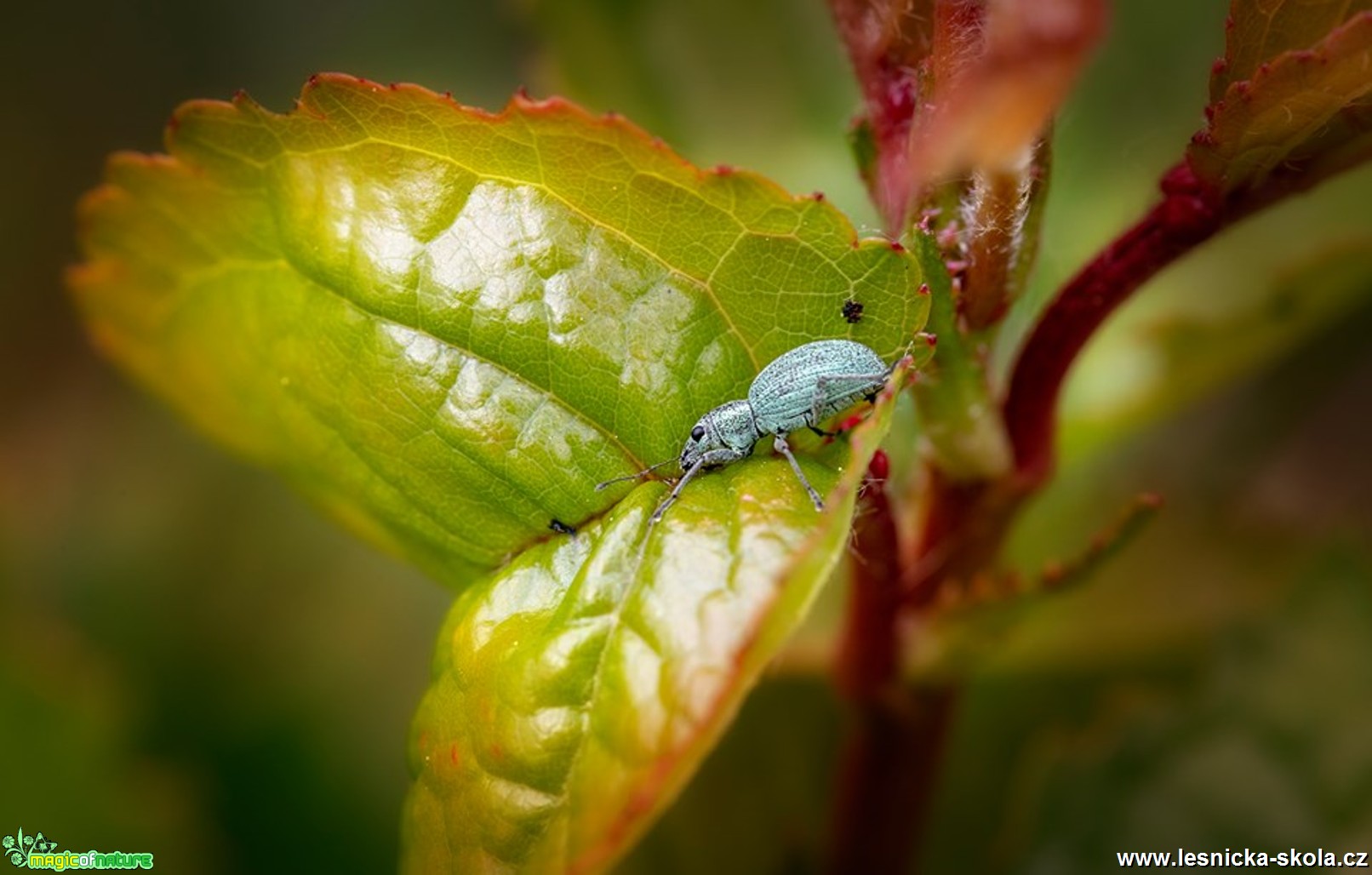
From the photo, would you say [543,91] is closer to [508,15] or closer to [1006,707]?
[508,15]

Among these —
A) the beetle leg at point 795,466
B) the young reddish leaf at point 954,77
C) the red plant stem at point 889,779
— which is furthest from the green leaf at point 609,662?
the red plant stem at point 889,779

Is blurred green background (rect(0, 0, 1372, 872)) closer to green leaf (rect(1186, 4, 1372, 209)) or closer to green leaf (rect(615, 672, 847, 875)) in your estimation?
green leaf (rect(615, 672, 847, 875))

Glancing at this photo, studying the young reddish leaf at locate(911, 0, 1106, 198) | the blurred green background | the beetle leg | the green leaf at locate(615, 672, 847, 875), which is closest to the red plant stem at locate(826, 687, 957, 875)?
the blurred green background

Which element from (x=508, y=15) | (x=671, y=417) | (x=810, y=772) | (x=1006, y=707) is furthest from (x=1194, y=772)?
(x=508, y=15)

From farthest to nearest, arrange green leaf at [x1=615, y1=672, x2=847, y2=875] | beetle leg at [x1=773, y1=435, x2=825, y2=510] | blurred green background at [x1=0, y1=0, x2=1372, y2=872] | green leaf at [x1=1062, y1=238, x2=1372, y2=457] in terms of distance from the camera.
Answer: green leaf at [x1=615, y1=672, x2=847, y2=875], blurred green background at [x1=0, y1=0, x2=1372, y2=872], green leaf at [x1=1062, y1=238, x2=1372, y2=457], beetle leg at [x1=773, y1=435, x2=825, y2=510]

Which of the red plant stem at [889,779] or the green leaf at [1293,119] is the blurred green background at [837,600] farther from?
the green leaf at [1293,119]

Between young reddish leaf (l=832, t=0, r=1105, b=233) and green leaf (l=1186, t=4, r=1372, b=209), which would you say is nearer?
young reddish leaf (l=832, t=0, r=1105, b=233)
